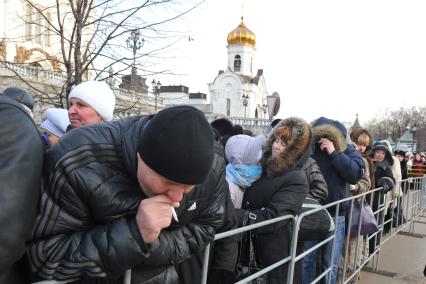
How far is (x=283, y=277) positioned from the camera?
9.73ft

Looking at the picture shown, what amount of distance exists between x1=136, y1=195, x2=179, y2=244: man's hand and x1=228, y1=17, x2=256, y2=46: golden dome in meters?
66.6

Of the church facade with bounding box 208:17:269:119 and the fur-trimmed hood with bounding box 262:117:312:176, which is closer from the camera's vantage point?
the fur-trimmed hood with bounding box 262:117:312:176

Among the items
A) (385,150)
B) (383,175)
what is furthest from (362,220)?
(385,150)

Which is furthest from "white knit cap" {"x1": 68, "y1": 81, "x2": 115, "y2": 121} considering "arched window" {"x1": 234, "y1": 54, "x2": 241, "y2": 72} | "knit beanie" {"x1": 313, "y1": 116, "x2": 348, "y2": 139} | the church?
"arched window" {"x1": 234, "y1": 54, "x2": 241, "y2": 72}

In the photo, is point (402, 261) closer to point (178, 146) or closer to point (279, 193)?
point (279, 193)

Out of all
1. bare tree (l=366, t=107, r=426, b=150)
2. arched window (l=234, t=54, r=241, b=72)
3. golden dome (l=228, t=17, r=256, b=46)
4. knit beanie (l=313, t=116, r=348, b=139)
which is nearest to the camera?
knit beanie (l=313, t=116, r=348, b=139)

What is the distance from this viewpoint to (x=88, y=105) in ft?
9.53

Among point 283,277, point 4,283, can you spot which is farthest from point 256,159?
point 4,283

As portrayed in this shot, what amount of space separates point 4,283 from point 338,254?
3650 millimetres

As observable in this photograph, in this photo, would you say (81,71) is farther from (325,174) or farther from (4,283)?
(4,283)

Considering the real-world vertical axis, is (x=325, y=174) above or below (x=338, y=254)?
above

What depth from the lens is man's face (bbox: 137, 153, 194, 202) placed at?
1.36 meters

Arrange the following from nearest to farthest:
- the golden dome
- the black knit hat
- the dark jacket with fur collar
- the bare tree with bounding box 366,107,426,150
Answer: the black knit hat
the dark jacket with fur collar
the bare tree with bounding box 366,107,426,150
the golden dome

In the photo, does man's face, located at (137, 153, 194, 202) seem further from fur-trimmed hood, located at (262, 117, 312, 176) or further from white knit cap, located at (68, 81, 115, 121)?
fur-trimmed hood, located at (262, 117, 312, 176)
